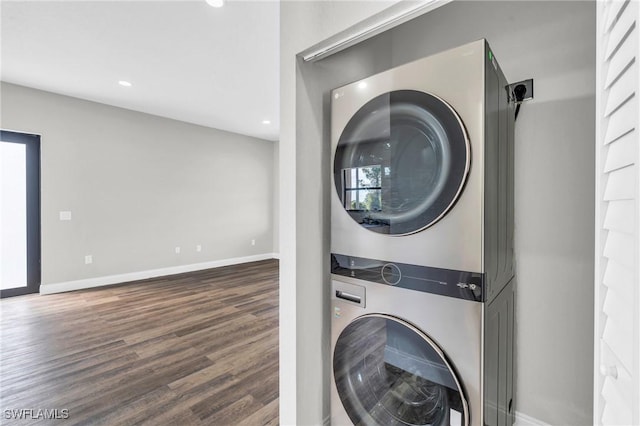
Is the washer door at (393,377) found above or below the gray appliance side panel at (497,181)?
below

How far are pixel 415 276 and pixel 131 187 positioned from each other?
4.99 m

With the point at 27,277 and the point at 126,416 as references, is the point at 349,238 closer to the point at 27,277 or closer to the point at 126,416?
the point at 126,416

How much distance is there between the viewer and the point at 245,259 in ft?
20.4

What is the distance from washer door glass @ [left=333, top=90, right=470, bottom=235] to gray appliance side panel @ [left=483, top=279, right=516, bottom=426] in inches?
16.0

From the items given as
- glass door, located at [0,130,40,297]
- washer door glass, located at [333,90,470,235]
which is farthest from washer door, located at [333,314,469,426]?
glass door, located at [0,130,40,297]

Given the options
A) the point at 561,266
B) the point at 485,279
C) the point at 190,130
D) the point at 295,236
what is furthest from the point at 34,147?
the point at 561,266

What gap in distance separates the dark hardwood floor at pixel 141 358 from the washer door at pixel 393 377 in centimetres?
72

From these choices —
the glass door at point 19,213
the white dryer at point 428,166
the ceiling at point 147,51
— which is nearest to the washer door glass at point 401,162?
the white dryer at point 428,166

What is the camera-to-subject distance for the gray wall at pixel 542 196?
1290mm

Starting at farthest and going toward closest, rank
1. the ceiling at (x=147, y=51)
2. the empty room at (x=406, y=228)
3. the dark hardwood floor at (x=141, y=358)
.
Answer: the ceiling at (x=147, y=51)
the dark hardwood floor at (x=141, y=358)
the empty room at (x=406, y=228)

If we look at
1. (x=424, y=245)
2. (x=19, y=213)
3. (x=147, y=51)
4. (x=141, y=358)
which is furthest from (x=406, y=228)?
(x=19, y=213)

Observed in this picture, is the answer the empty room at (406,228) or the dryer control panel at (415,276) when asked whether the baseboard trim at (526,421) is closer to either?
the empty room at (406,228)

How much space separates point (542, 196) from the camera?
1413mm

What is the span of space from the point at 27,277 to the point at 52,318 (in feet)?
4.20
